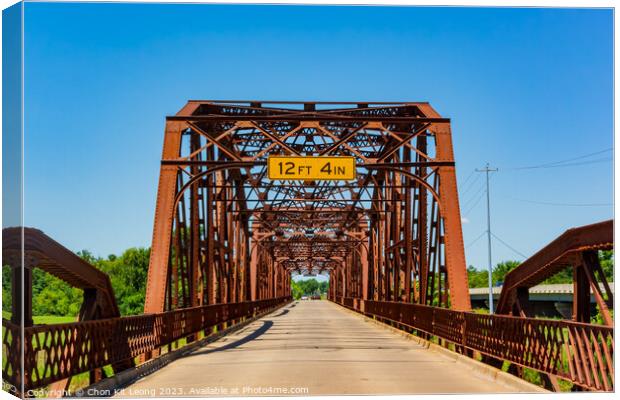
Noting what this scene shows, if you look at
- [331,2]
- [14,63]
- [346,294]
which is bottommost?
[346,294]

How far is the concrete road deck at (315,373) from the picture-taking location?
38.1 ft

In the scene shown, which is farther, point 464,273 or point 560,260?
point 464,273

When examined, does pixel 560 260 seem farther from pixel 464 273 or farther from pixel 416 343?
pixel 416 343

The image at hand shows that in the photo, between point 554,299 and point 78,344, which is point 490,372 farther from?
point 554,299

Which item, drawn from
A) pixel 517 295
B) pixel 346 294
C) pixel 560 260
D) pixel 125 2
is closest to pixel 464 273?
pixel 517 295

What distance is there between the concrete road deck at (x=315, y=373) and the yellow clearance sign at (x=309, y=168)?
3.94 metres

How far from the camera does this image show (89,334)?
11781 millimetres

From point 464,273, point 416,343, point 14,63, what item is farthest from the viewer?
point 416,343

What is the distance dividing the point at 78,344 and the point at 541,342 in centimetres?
650

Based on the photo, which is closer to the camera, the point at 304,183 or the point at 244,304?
the point at 304,183

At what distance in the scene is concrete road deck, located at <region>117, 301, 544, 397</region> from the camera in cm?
1161

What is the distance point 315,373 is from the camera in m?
14.0

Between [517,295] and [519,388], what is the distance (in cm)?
361

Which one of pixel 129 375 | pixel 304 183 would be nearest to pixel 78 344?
pixel 129 375
